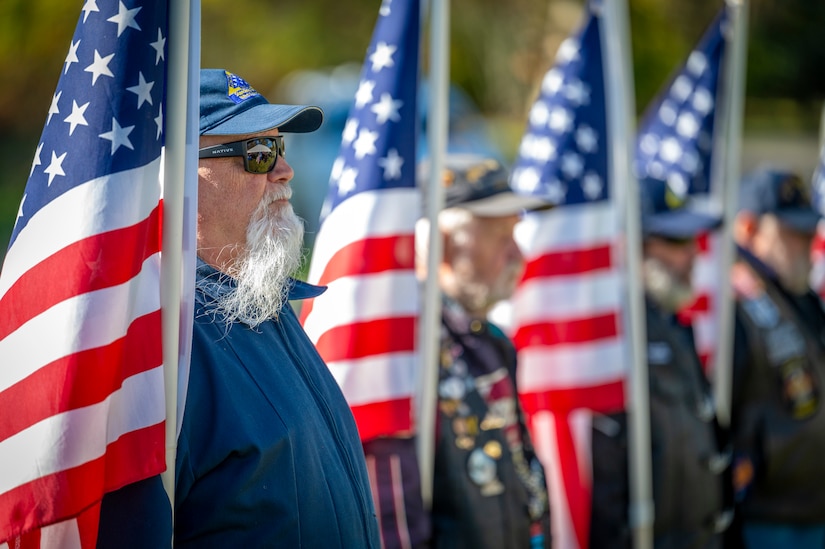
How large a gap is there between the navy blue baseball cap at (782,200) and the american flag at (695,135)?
55 centimetres

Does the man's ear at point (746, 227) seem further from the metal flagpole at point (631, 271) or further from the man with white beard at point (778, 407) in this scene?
the metal flagpole at point (631, 271)

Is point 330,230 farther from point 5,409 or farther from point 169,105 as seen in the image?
point 5,409

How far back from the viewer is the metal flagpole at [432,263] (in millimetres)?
4039

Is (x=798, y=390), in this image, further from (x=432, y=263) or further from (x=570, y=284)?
(x=432, y=263)

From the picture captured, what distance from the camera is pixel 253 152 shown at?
9.61 feet

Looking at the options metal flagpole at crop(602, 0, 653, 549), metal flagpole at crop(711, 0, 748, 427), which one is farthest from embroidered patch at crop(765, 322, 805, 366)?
metal flagpole at crop(602, 0, 653, 549)

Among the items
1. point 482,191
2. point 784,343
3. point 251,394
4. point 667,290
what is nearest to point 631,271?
point 667,290

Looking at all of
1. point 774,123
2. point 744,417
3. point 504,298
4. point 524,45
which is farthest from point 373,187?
point 774,123

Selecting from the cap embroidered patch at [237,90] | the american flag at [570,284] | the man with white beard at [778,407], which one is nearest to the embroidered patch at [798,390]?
the man with white beard at [778,407]

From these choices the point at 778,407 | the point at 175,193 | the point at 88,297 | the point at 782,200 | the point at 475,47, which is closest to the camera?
the point at 88,297

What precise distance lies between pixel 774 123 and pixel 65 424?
902 inches

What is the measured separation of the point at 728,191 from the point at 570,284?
141 centimetres

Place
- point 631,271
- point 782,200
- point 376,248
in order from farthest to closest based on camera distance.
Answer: point 782,200 → point 631,271 → point 376,248

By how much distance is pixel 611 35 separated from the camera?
18.0 feet
